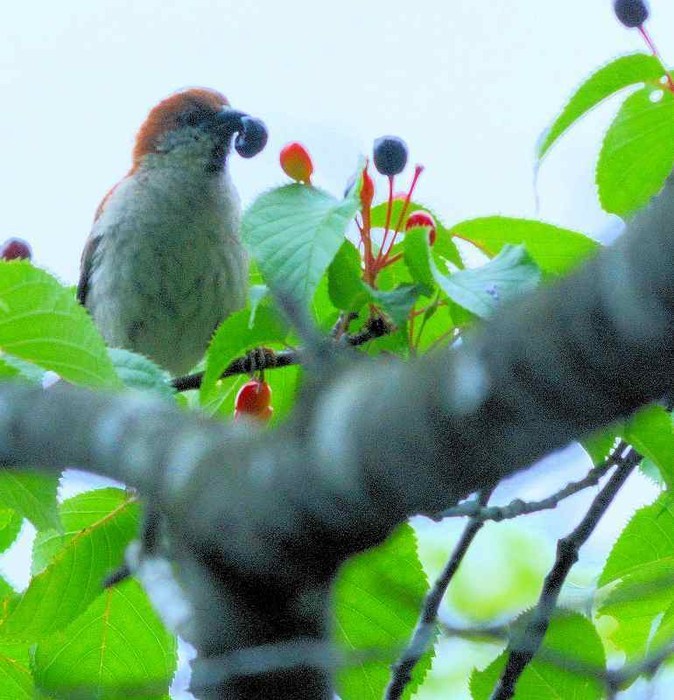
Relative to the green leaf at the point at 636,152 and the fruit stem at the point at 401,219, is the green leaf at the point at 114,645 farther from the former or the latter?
the green leaf at the point at 636,152

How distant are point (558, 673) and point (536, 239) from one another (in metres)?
1.06

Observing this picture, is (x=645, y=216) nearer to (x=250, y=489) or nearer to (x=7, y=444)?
(x=250, y=489)

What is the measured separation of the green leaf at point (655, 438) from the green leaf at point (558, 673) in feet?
1.40

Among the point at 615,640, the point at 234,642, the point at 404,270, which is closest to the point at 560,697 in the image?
the point at 615,640

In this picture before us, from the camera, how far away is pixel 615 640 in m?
2.96

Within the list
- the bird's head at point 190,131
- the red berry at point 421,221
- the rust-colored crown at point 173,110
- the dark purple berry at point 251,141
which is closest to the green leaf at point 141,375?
the red berry at point 421,221

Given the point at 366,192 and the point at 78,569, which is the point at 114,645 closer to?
the point at 78,569

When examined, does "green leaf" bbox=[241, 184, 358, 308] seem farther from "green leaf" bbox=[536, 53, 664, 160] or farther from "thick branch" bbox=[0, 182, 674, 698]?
"thick branch" bbox=[0, 182, 674, 698]

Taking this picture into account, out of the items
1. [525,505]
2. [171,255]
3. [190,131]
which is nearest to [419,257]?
[525,505]

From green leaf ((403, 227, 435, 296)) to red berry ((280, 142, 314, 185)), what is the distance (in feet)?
1.49

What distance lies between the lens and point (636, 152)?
2881mm

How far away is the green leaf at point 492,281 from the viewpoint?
7.35 ft

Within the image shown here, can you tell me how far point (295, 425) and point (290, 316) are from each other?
0.57ft

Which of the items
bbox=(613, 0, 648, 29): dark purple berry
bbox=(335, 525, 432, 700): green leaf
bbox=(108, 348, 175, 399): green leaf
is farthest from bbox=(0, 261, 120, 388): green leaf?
bbox=(613, 0, 648, 29): dark purple berry
